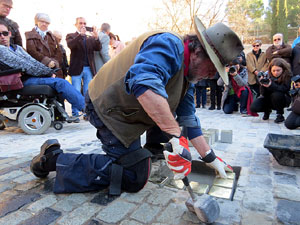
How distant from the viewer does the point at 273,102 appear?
504 cm

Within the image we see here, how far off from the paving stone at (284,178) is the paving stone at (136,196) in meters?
1.16

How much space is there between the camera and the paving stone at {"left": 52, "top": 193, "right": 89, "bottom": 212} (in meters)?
1.73

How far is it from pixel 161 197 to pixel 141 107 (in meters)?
0.69

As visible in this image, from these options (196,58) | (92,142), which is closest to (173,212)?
(196,58)

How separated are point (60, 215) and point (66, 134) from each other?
2603mm

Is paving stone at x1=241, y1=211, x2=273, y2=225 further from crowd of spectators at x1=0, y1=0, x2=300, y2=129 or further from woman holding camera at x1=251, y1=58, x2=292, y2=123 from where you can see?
woman holding camera at x1=251, y1=58, x2=292, y2=123

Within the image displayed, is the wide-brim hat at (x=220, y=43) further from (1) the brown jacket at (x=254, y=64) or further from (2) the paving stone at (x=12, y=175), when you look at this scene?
(1) the brown jacket at (x=254, y=64)

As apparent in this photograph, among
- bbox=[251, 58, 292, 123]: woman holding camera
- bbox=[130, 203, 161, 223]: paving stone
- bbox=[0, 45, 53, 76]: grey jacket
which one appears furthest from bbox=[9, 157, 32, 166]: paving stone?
bbox=[251, 58, 292, 123]: woman holding camera

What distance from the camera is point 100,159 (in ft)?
6.47

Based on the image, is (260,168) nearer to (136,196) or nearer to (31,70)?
(136,196)

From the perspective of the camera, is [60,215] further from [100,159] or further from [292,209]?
[292,209]

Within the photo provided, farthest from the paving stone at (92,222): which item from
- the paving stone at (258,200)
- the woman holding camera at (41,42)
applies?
the woman holding camera at (41,42)

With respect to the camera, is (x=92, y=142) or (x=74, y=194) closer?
(x=74, y=194)

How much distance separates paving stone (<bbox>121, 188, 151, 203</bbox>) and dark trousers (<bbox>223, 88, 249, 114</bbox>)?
4695 mm
